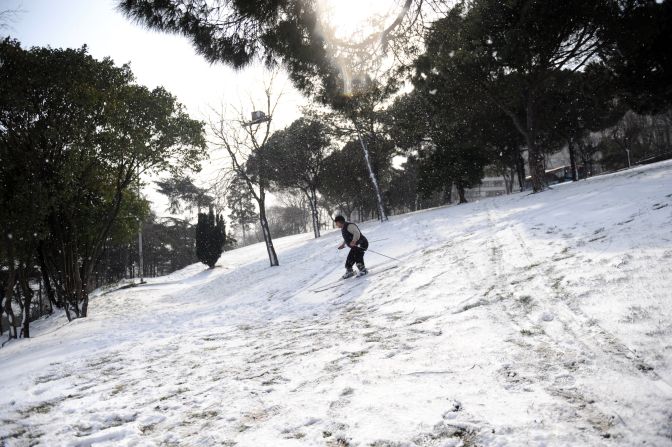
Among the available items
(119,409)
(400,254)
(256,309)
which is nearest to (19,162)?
(256,309)

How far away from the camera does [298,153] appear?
88.8ft

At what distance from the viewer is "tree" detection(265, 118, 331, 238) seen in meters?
26.7

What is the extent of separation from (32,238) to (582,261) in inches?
514

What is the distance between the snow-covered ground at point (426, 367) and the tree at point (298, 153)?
21.2m

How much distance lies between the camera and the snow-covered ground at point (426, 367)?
2.15 m

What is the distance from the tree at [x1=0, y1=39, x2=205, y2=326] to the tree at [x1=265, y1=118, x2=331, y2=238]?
14.8m

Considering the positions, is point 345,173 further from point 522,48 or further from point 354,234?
point 354,234

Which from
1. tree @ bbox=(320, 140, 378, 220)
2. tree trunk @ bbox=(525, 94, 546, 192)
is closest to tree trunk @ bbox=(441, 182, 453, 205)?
tree @ bbox=(320, 140, 378, 220)

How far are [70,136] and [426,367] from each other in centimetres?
1121

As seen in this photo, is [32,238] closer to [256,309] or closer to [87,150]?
[87,150]

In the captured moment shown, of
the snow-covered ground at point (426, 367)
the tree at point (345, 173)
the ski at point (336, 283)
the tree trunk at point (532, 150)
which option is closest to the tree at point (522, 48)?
the tree trunk at point (532, 150)

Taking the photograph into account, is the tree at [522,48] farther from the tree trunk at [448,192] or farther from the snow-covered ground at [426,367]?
the tree trunk at [448,192]

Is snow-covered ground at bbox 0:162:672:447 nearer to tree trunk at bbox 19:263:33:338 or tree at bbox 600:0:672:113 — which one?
tree trunk at bbox 19:263:33:338

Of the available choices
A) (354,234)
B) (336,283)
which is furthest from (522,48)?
(336,283)
